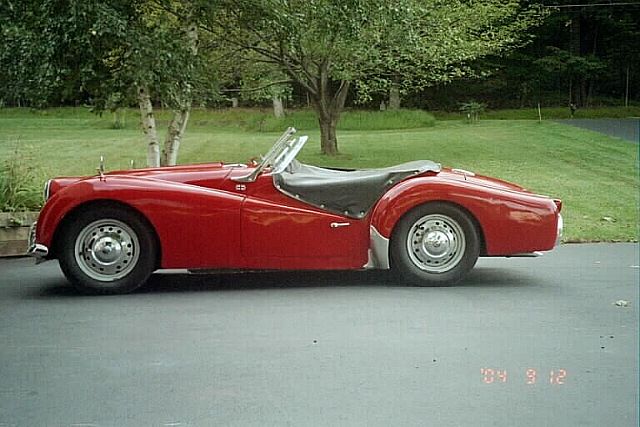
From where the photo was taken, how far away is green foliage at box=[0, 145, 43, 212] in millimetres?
4840

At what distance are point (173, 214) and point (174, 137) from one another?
1208mm

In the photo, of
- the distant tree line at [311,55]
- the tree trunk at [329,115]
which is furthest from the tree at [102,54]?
the tree trunk at [329,115]

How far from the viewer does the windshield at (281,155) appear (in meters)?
3.94

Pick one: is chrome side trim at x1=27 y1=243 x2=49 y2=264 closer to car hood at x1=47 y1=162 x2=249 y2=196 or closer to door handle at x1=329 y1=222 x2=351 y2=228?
car hood at x1=47 y1=162 x2=249 y2=196

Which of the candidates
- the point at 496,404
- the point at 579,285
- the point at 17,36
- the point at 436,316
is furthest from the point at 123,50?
the point at 496,404

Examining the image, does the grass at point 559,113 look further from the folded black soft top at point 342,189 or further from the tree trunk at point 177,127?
the tree trunk at point 177,127

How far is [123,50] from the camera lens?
4.41m

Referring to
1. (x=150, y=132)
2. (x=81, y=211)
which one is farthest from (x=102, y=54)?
(x=81, y=211)

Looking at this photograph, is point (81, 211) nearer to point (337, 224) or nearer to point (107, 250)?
point (107, 250)

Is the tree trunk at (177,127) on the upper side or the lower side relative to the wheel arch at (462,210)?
upper

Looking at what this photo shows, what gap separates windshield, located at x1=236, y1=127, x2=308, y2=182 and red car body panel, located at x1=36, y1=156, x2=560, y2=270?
4 centimetres

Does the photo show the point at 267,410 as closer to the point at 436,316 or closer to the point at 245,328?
the point at 245,328

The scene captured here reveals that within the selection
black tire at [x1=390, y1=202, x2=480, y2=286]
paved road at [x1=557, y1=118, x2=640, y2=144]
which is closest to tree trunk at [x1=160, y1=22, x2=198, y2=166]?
black tire at [x1=390, y1=202, x2=480, y2=286]

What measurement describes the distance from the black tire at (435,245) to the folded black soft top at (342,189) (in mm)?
189
